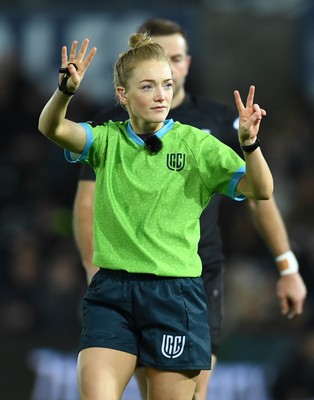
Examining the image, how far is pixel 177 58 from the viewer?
5.80 meters

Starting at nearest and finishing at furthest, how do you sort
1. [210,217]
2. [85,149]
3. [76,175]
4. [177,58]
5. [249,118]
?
[249,118] < [85,149] < [210,217] < [177,58] < [76,175]

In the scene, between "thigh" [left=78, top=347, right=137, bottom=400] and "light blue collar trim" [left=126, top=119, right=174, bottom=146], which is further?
"light blue collar trim" [left=126, top=119, right=174, bottom=146]

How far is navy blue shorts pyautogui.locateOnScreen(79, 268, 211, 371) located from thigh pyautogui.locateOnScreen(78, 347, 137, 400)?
0.14 feet

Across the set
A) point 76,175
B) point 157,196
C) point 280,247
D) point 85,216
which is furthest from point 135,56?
point 76,175

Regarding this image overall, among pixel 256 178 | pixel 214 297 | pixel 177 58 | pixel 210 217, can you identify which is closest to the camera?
pixel 256 178

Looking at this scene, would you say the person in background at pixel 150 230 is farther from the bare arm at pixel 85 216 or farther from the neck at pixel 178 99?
the neck at pixel 178 99

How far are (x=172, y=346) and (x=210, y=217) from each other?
1215 millimetres

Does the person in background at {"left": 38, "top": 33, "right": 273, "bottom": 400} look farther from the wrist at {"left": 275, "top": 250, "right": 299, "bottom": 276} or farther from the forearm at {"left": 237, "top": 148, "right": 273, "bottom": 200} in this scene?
the wrist at {"left": 275, "top": 250, "right": 299, "bottom": 276}

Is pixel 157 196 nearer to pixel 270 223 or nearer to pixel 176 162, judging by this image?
pixel 176 162

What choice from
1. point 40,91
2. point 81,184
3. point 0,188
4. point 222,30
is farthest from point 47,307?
point 222,30

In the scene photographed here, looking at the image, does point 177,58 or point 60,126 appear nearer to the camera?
point 60,126

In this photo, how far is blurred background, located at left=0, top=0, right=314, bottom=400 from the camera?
8406mm

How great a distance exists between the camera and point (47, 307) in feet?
29.8

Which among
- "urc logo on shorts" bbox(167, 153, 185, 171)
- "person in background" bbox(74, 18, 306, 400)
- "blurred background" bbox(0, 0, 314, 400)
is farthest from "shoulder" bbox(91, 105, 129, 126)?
"blurred background" bbox(0, 0, 314, 400)
